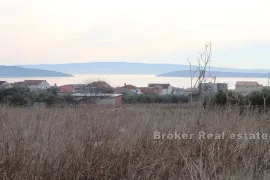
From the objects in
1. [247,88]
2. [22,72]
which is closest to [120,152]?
[247,88]

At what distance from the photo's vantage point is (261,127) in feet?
17.2

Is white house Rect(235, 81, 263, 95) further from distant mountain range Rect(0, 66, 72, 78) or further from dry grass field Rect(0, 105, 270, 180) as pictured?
distant mountain range Rect(0, 66, 72, 78)

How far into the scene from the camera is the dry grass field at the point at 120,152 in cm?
342

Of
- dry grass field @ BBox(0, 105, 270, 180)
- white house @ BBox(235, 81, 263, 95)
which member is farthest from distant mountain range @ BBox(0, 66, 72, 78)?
dry grass field @ BBox(0, 105, 270, 180)

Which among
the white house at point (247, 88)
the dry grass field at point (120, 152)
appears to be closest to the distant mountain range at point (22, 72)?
the white house at point (247, 88)

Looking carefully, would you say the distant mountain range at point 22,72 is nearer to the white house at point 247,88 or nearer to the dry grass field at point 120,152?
the white house at point 247,88

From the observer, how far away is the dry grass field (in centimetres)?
342

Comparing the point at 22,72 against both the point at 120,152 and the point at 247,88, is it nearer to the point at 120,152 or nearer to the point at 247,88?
the point at 247,88

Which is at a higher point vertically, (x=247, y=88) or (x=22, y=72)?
(x=22, y=72)

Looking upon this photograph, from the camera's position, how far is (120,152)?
3816 millimetres

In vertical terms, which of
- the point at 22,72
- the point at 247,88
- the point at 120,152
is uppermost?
the point at 22,72

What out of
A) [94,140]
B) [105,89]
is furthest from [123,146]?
[105,89]

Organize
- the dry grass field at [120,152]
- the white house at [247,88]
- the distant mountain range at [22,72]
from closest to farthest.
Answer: the dry grass field at [120,152]
the white house at [247,88]
the distant mountain range at [22,72]

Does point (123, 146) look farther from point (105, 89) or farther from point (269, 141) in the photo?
point (105, 89)
